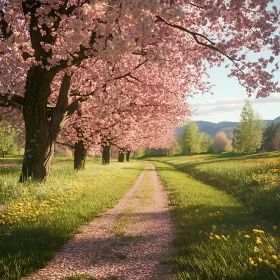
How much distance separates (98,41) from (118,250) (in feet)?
20.5

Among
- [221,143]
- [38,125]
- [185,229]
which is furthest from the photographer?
[221,143]

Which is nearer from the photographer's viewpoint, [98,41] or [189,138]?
[98,41]

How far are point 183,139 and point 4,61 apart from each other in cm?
8977

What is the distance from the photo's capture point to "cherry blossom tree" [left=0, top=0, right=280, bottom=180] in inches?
318

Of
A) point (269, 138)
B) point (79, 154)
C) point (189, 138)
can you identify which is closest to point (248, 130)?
point (189, 138)

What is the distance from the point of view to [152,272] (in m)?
5.18

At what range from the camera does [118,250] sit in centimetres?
645

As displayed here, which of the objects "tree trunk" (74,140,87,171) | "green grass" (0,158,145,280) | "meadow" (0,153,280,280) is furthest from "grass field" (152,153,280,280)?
"tree trunk" (74,140,87,171)

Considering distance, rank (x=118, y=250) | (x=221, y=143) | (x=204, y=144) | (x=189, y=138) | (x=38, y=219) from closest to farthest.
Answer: (x=118, y=250), (x=38, y=219), (x=189, y=138), (x=204, y=144), (x=221, y=143)

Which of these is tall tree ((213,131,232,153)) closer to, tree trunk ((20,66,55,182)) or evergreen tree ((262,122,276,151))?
evergreen tree ((262,122,276,151))

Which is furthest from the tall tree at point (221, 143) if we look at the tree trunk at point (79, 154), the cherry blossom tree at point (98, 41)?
the cherry blossom tree at point (98, 41)

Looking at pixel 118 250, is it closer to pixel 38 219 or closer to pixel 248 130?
pixel 38 219

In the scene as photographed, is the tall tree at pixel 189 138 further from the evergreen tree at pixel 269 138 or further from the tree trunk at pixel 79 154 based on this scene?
the tree trunk at pixel 79 154

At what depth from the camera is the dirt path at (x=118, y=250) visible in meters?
5.18
